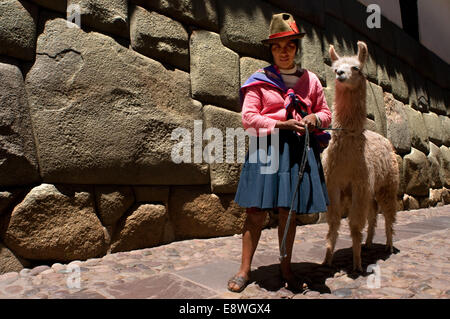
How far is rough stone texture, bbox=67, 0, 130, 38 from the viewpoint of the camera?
2603 mm

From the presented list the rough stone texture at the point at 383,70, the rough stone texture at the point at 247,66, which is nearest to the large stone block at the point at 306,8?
the rough stone texture at the point at 247,66

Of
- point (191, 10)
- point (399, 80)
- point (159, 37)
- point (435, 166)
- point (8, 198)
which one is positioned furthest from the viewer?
point (435, 166)

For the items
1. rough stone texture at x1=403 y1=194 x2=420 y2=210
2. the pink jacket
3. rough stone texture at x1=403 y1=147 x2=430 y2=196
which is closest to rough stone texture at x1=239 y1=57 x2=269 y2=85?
the pink jacket

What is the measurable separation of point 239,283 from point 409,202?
16.9 feet

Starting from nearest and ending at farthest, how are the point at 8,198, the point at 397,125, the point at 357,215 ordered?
the point at 8,198 < the point at 357,215 < the point at 397,125

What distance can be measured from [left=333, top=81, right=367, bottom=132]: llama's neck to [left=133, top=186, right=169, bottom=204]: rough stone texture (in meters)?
1.56

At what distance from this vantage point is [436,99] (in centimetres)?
801

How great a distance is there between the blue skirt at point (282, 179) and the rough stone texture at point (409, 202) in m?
4.66

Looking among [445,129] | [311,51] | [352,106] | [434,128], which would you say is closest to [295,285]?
[352,106]

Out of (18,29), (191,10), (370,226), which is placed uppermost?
(191,10)

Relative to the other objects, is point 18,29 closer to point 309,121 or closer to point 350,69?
point 309,121

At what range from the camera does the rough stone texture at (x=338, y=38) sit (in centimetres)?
495

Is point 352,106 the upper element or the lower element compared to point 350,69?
lower

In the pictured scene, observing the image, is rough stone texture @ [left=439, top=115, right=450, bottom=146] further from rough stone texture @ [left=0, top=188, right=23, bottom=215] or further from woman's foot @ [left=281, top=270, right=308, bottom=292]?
rough stone texture @ [left=0, top=188, right=23, bottom=215]
